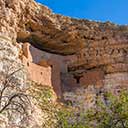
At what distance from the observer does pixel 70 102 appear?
20.3 meters

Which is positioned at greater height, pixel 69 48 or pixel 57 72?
pixel 69 48

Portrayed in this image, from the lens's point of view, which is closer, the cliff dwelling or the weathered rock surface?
the cliff dwelling

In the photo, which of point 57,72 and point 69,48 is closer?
point 57,72

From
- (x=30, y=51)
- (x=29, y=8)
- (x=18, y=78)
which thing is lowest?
(x=18, y=78)

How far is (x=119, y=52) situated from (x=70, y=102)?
4.00 metres

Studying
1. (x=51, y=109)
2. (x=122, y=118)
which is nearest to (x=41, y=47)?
(x=51, y=109)

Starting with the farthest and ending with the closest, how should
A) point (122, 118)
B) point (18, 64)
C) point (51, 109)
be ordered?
point (18, 64)
point (51, 109)
point (122, 118)

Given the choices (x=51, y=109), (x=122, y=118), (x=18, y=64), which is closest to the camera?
(x=122, y=118)

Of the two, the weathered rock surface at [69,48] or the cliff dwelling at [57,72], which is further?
the weathered rock surface at [69,48]

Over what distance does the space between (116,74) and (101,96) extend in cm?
198

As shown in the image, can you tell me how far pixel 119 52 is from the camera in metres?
22.8

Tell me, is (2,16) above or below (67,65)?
above

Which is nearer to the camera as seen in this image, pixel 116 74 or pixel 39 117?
pixel 39 117

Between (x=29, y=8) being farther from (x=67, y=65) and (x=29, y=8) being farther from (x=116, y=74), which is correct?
(x=116, y=74)
